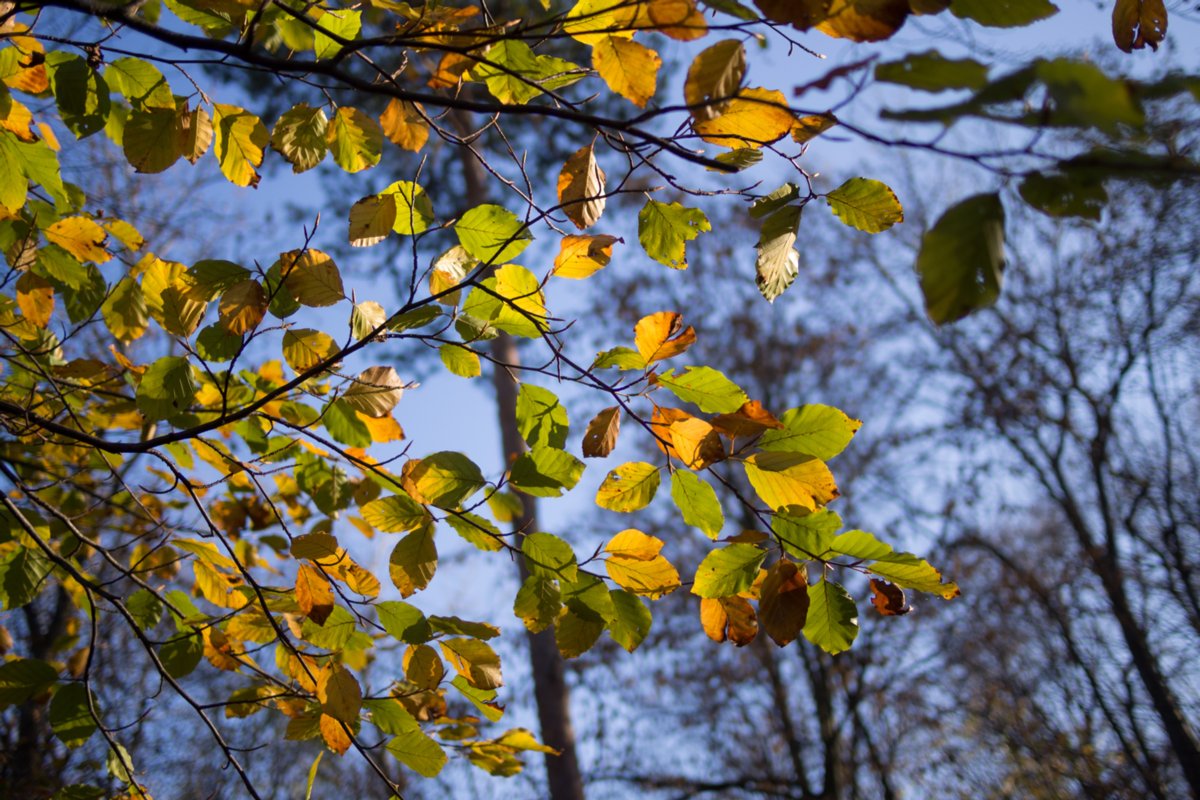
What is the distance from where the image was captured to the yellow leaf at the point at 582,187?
1.05 m

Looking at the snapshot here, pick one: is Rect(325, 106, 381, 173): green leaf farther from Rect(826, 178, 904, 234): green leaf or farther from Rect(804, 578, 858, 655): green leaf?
Rect(804, 578, 858, 655): green leaf

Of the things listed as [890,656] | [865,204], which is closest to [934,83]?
[865,204]

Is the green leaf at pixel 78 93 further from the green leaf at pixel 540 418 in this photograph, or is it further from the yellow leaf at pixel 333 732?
the yellow leaf at pixel 333 732

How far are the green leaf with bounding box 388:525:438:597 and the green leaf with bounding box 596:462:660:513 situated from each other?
254 millimetres

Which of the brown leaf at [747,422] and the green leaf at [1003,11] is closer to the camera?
the green leaf at [1003,11]

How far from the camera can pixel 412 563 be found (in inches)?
41.4

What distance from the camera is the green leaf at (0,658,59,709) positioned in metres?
1.18

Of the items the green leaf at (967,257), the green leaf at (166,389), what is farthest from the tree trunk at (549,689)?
the green leaf at (967,257)

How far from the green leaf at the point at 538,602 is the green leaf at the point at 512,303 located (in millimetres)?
340

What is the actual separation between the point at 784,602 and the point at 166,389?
0.91 meters

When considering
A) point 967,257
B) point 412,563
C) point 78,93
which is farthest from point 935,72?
point 78,93

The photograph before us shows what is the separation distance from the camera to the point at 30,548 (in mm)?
1375

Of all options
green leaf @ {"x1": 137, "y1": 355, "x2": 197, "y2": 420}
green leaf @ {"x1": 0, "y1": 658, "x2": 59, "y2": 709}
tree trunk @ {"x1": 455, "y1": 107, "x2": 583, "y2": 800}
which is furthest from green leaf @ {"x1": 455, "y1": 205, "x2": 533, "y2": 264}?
tree trunk @ {"x1": 455, "y1": 107, "x2": 583, "y2": 800}

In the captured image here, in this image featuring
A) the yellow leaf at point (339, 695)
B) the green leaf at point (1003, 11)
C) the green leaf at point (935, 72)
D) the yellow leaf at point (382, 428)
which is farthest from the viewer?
the yellow leaf at point (382, 428)
